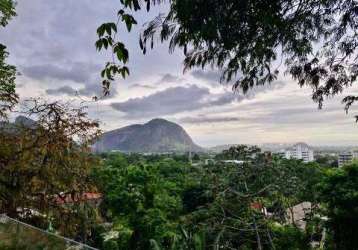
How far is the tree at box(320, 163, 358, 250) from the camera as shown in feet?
39.9

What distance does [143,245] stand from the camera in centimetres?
1802

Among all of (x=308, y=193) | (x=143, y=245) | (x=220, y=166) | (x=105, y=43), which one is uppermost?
(x=105, y=43)

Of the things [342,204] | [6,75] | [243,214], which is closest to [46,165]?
[6,75]

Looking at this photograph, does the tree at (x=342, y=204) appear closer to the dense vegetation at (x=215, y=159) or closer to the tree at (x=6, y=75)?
the dense vegetation at (x=215, y=159)

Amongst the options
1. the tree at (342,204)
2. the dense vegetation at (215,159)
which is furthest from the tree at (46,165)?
the tree at (342,204)

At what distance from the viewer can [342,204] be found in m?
12.4

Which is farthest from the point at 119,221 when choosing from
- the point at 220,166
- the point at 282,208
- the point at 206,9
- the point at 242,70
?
the point at 206,9

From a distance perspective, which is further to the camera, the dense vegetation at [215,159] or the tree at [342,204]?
the tree at [342,204]

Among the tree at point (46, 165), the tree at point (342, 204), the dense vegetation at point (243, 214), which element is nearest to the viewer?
the tree at point (46, 165)

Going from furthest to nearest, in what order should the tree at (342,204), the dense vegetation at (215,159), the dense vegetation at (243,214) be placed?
1. the tree at (342,204)
2. the dense vegetation at (243,214)
3. the dense vegetation at (215,159)

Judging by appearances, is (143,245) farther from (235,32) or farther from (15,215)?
(235,32)

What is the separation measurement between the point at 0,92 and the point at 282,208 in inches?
403

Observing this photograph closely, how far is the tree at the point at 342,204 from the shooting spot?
1217 cm

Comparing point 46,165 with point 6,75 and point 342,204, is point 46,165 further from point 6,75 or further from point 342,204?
point 342,204
